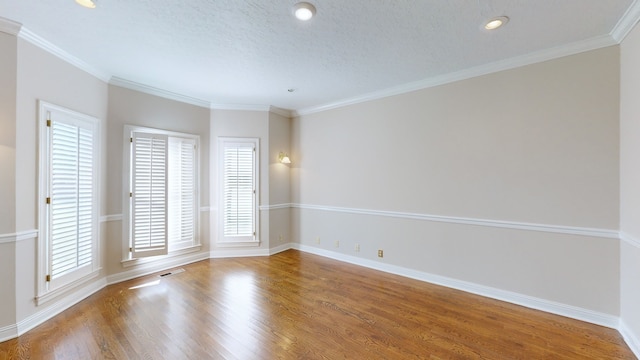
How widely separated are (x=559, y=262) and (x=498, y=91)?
2015 mm

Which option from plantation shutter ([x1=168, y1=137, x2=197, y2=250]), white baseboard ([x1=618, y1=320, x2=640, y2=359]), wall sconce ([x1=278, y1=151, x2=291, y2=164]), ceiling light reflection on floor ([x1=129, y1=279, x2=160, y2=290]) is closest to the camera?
white baseboard ([x1=618, y1=320, x2=640, y2=359])

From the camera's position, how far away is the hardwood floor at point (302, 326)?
212 centimetres

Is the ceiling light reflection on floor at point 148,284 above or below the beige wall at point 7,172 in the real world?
below

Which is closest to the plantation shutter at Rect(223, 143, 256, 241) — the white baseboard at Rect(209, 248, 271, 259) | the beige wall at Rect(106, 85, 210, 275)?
the white baseboard at Rect(209, 248, 271, 259)

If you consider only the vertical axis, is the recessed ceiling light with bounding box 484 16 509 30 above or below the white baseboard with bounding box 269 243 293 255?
above

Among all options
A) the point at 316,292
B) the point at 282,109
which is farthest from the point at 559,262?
the point at 282,109

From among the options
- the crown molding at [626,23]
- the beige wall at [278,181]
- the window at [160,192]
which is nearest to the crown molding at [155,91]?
the window at [160,192]

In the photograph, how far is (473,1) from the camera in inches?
78.7

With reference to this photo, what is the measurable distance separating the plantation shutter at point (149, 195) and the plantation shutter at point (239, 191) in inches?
38.4

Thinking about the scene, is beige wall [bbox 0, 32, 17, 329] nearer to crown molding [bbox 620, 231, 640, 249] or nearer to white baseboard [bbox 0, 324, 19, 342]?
white baseboard [bbox 0, 324, 19, 342]

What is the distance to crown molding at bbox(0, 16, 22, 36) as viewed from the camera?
2.24 m

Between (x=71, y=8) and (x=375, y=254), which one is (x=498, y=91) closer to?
(x=375, y=254)

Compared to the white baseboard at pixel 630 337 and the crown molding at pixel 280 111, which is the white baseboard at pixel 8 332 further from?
the white baseboard at pixel 630 337

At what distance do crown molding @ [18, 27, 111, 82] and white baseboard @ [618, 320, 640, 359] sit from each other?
6039 millimetres
